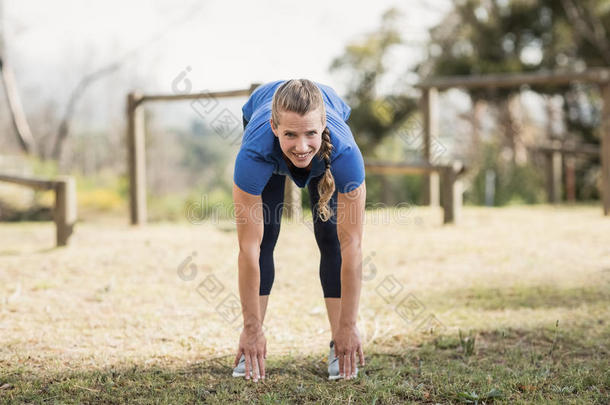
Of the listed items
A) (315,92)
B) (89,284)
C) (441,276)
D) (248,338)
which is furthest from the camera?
(441,276)

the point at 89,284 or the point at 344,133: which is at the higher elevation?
the point at 344,133

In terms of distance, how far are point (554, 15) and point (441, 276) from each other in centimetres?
1030

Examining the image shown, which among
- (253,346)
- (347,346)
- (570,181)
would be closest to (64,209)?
(253,346)

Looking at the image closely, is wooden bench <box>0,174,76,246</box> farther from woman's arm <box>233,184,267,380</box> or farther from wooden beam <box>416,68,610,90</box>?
wooden beam <box>416,68,610,90</box>

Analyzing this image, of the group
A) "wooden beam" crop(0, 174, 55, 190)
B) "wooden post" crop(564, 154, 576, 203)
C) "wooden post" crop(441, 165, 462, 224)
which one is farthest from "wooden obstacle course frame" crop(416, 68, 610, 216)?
"wooden beam" crop(0, 174, 55, 190)

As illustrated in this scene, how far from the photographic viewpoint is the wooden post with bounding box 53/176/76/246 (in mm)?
5316

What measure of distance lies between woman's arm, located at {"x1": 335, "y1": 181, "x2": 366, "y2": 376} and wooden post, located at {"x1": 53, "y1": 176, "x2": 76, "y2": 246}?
148 inches

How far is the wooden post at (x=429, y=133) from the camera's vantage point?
26.2 ft

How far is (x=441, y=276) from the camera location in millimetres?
4512

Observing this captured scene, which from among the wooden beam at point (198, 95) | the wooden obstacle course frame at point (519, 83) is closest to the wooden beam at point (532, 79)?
the wooden obstacle course frame at point (519, 83)

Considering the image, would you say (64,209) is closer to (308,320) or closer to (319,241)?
(308,320)

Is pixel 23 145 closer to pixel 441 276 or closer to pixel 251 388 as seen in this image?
pixel 441 276

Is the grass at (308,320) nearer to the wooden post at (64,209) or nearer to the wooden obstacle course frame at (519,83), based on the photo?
the wooden post at (64,209)

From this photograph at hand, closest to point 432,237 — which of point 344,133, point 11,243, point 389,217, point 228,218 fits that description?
point 389,217
